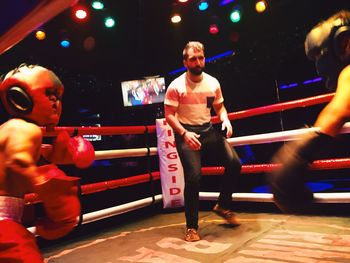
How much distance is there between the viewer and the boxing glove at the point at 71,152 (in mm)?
1443

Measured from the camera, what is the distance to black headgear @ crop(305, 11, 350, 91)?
1.13 meters

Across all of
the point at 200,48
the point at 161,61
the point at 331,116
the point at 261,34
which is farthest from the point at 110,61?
the point at 331,116

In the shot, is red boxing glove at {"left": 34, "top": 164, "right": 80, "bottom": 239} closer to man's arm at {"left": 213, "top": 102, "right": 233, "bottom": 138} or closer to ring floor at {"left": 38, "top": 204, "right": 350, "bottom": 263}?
ring floor at {"left": 38, "top": 204, "right": 350, "bottom": 263}

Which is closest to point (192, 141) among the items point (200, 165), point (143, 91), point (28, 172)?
point (200, 165)

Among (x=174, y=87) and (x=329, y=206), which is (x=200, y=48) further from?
(x=329, y=206)

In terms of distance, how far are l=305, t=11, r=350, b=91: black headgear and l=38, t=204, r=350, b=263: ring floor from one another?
1112 mm

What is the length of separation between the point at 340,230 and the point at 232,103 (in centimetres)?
661

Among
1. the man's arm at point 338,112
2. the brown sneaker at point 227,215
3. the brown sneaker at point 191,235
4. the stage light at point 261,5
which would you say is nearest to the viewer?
the man's arm at point 338,112

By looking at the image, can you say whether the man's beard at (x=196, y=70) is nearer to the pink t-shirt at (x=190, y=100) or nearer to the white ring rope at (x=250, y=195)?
the pink t-shirt at (x=190, y=100)

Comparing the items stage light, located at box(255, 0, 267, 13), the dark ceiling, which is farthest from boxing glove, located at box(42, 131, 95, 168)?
stage light, located at box(255, 0, 267, 13)

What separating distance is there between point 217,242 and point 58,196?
1461mm

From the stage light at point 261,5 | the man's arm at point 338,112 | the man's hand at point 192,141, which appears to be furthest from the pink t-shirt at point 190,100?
the stage light at point 261,5

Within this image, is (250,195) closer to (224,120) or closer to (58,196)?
(224,120)

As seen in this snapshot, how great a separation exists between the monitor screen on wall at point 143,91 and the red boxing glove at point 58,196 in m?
8.71
